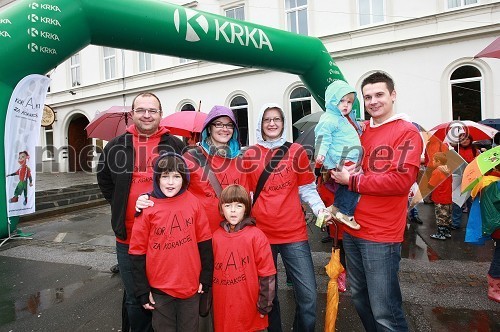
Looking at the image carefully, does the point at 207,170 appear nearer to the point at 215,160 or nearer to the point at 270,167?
the point at 215,160

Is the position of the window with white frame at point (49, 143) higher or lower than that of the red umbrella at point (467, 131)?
higher

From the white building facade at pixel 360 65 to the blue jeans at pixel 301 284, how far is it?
34.6 feet

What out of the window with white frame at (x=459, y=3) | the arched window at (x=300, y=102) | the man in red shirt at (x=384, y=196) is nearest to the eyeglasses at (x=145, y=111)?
the man in red shirt at (x=384, y=196)

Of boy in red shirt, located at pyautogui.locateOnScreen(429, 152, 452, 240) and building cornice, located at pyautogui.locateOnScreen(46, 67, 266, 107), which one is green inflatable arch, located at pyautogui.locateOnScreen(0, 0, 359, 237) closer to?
boy in red shirt, located at pyautogui.locateOnScreen(429, 152, 452, 240)

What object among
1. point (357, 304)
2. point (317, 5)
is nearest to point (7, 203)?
point (357, 304)

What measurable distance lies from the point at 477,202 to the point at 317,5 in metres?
12.0

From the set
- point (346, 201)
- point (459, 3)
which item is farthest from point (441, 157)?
point (459, 3)

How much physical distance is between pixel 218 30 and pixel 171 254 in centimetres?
289

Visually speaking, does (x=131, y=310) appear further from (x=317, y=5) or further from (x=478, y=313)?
(x=317, y=5)

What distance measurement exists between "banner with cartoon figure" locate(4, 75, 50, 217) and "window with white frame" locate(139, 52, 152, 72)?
49.0 feet

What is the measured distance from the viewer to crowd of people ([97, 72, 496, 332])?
6.89 ft

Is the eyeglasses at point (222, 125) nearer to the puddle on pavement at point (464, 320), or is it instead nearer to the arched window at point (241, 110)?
the puddle on pavement at point (464, 320)

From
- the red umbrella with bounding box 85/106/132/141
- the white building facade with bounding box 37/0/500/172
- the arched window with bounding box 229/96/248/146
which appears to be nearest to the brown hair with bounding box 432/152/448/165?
the red umbrella with bounding box 85/106/132/141

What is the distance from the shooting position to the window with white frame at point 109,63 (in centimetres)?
1867
